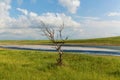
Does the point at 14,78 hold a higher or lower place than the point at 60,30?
lower

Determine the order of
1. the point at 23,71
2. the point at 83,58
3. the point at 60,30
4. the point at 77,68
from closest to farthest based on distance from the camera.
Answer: the point at 23,71 → the point at 77,68 → the point at 60,30 → the point at 83,58

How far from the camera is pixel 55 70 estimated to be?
2580cm

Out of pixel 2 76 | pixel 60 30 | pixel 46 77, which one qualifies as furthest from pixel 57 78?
pixel 60 30

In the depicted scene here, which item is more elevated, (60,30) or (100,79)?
(60,30)

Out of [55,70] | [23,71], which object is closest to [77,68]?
[55,70]

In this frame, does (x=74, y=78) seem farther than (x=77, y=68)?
No

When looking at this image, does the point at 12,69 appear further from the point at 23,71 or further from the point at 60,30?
the point at 60,30

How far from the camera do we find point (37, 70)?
25.7 m

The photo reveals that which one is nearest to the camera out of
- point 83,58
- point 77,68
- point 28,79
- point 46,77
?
point 28,79

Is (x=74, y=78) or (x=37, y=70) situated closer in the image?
(x=74, y=78)

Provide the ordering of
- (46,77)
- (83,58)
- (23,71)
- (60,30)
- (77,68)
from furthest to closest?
(83,58)
(60,30)
(77,68)
(23,71)
(46,77)

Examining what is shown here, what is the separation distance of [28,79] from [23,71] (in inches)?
162

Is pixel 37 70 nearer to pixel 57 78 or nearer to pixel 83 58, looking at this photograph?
pixel 57 78

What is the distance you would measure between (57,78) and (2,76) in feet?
14.4
